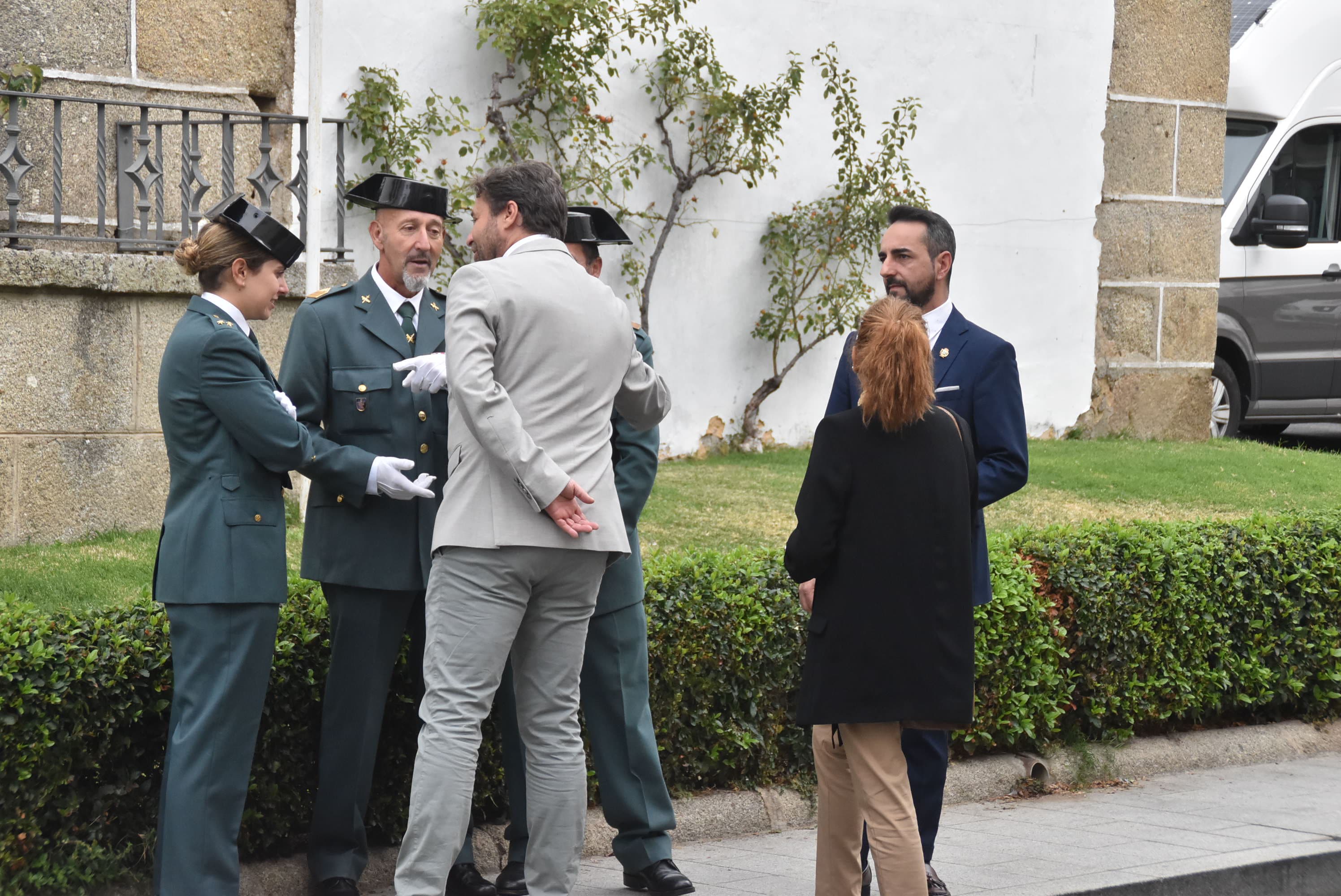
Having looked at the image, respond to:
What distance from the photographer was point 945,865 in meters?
4.75

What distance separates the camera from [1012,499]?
9.34 metres

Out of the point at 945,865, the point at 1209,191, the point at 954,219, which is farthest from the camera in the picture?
the point at 1209,191

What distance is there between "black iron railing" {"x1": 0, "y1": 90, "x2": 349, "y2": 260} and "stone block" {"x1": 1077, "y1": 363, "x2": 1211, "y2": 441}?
22.0 ft

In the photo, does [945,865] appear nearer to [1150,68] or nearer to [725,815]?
[725,815]

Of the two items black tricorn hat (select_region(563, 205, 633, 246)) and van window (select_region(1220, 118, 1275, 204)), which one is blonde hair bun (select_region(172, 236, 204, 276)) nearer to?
black tricorn hat (select_region(563, 205, 633, 246))

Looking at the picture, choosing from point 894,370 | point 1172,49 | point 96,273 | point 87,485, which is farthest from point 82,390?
point 1172,49

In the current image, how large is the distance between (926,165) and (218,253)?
8274 millimetres

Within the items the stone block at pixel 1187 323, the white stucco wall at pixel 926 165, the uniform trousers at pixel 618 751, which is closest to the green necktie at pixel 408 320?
the uniform trousers at pixel 618 751

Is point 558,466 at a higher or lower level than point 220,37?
lower

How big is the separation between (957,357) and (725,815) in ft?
5.92

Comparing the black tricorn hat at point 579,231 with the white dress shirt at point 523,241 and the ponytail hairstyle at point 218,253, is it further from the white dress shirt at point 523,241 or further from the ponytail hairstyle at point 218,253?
the ponytail hairstyle at point 218,253

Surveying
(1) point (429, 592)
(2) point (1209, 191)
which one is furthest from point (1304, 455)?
(1) point (429, 592)

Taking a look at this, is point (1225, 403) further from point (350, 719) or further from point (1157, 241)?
point (350, 719)

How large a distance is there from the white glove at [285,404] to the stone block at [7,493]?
135 inches
